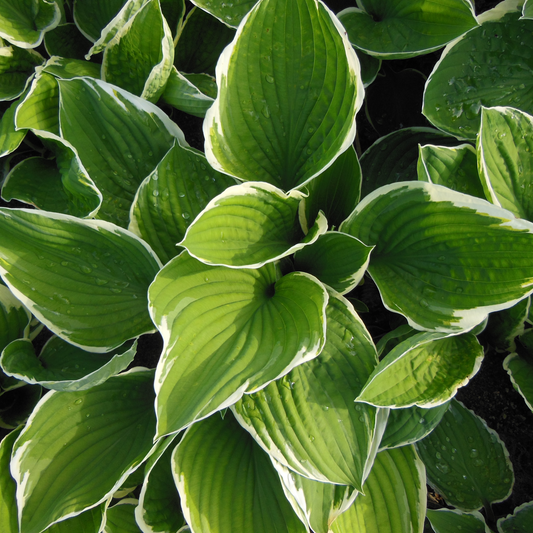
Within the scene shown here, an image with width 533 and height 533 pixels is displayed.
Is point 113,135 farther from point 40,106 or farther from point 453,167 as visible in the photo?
point 453,167

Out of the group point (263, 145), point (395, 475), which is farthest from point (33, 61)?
point (395, 475)

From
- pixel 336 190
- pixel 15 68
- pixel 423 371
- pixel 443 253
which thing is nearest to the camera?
pixel 443 253

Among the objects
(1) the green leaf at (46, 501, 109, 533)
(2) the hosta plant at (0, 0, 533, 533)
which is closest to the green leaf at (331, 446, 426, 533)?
(2) the hosta plant at (0, 0, 533, 533)

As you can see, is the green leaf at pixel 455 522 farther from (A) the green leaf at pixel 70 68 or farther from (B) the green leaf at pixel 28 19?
(B) the green leaf at pixel 28 19

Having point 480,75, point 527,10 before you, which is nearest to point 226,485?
point 480,75

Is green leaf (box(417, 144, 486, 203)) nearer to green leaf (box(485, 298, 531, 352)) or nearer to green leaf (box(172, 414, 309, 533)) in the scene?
green leaf (box(485, 298, 531, 352))

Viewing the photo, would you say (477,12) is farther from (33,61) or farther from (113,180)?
(33,61)
